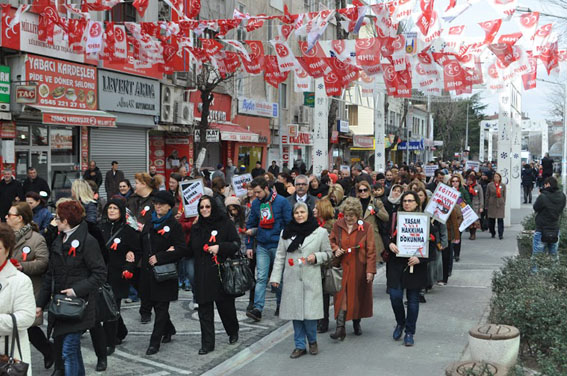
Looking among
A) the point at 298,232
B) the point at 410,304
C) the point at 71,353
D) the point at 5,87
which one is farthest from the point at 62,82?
the point at 71,353

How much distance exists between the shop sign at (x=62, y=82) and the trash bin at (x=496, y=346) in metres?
14.5

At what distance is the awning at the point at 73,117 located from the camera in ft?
56.2

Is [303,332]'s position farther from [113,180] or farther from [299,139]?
[299,139]

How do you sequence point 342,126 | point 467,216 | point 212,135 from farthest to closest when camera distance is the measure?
point 342,126
point 212,135
point 467,216

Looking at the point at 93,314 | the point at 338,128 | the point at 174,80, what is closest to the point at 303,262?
the point at 93,314

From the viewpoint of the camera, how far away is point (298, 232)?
7094 mm

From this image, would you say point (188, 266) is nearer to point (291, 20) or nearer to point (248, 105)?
point (291, 20)

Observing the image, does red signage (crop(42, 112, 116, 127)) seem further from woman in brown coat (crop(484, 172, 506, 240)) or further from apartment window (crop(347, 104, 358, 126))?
apartment window (crop(347, 104, 358, 126))

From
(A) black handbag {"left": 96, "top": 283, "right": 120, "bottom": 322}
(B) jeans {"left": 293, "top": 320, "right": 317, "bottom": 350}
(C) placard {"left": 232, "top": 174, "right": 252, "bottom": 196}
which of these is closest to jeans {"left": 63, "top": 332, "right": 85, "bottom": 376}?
(A) black handbag {"left": 96, "top": 283, "right": 120, "bottom": 322}

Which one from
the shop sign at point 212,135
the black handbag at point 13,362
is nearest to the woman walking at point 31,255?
the black handbag at point 13,362

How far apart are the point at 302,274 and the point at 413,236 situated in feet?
4.58

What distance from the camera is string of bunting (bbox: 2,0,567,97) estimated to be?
13539 mm

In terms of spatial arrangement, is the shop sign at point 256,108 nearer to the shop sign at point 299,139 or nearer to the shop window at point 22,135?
the shop sign at point 299,139

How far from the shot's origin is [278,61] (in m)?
15.6
